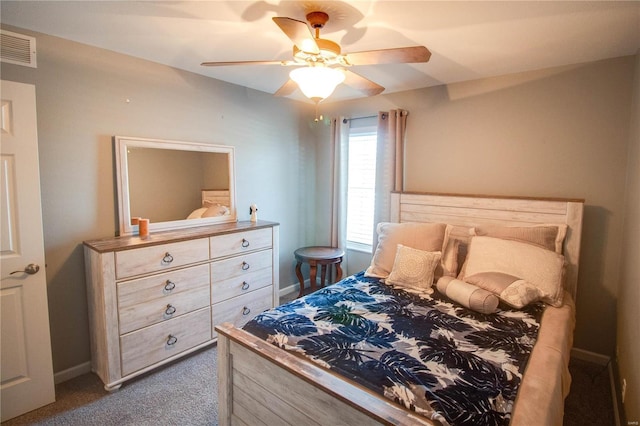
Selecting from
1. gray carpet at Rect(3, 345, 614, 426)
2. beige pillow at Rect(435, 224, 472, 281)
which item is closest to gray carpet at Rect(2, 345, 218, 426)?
gray carpet at Rect(3, 345, 614, 426)

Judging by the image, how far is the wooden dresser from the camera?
2.21 metres

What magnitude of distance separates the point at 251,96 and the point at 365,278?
7.41 ft

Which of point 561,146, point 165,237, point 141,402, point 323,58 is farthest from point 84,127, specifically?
point 561,146

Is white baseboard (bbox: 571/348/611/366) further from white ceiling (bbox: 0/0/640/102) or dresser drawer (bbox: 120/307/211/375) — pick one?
dresser drawer (bbox: 120/307/211/375)

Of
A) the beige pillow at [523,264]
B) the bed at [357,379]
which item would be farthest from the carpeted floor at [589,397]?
the beige pillow at [523,264]

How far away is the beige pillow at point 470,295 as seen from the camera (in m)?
1.99

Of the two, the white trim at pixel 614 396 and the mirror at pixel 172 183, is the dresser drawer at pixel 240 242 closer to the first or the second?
the mirror at pixel 172 183

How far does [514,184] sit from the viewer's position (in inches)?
114

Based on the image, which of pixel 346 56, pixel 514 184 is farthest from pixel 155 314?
pixel 514 184

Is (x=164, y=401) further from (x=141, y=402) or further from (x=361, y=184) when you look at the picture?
(x=361, y=184)

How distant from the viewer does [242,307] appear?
3045 mm

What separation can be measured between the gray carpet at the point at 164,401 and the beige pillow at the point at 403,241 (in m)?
1.39

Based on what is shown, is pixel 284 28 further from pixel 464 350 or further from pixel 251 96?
pixel 251 96

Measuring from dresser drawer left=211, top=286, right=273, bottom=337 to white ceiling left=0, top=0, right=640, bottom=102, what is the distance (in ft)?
6.84
